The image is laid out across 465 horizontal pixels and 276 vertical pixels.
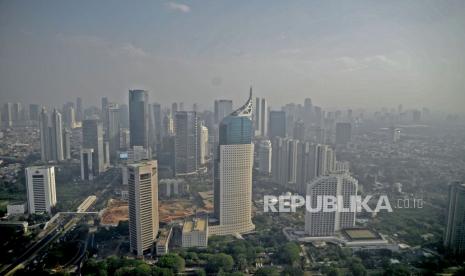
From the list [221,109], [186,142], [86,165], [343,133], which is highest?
[221,109]

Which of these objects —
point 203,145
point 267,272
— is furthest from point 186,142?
point 267,272

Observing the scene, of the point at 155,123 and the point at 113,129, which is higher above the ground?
the point at 155,123

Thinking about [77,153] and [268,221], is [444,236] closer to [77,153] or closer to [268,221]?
[268,221]

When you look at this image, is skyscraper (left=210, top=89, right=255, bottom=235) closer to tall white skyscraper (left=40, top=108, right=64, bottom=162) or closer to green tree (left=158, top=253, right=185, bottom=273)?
green tree (left=158, top=253, right=185, bottom=273)

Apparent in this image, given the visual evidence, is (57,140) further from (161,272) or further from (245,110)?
(161,272)

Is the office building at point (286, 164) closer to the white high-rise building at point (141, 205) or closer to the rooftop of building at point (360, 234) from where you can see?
the rooftop of building at point (360, 234)

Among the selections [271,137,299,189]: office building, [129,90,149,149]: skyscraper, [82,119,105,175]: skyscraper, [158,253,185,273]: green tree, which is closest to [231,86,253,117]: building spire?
[158,253,185,273]: green tree
